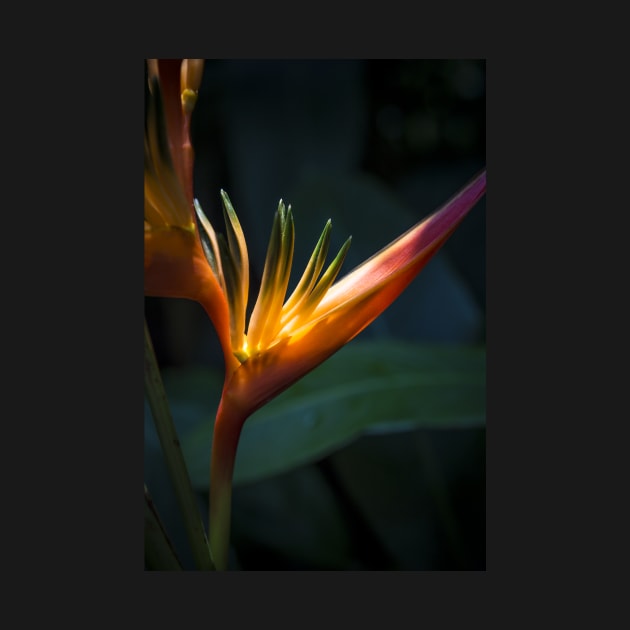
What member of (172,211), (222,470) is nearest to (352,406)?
(222,470)

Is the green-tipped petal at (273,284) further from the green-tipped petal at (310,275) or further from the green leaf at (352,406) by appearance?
the green leaf at (352,406)

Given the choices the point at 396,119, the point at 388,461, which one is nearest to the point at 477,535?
the point at 388,461

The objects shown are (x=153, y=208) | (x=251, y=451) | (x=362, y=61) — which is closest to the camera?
(x=153, y=208)

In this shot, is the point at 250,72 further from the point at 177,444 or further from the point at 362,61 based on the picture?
the point at 177,444

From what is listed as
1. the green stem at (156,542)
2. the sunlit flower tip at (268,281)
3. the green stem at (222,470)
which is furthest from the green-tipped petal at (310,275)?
the green stem at (156,542)

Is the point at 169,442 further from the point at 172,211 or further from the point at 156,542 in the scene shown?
the point at 172,211

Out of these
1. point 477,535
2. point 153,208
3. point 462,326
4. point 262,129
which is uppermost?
point 262,129

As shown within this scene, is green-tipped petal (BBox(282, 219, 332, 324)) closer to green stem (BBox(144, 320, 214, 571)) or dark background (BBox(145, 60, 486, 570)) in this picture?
green stem (BBox(144, 320, 214, 571))
